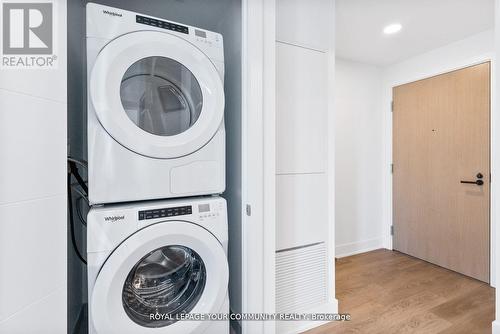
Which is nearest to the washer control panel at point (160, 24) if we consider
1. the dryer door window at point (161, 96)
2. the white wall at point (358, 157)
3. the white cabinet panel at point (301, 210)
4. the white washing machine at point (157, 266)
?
the dryer door window at point (161, 96)

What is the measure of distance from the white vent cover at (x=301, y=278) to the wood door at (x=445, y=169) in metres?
1.70

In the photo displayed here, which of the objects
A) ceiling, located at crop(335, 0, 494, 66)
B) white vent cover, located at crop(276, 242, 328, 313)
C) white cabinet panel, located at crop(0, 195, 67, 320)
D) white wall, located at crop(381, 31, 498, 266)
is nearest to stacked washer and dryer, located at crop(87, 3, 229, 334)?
white cabinet panel, located at crop(0, 195, 67, 320)

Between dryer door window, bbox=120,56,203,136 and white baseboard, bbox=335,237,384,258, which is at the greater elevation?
dryer door window, bbox=120,56,203,136

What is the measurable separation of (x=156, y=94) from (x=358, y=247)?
9.09 feet

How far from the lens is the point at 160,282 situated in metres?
1.20

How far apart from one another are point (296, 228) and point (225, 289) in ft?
1.87

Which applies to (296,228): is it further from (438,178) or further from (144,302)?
(438,178)

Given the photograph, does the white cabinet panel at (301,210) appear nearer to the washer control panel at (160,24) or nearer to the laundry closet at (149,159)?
the laundry closet at (149,159)

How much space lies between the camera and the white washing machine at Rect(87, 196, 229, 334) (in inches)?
38.2

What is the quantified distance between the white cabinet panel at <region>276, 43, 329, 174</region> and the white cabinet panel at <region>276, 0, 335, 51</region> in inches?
2.4

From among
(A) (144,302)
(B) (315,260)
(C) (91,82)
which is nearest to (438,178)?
(B) (315,260)

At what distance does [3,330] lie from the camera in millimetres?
718

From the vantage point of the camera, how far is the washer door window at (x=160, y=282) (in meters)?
0.97

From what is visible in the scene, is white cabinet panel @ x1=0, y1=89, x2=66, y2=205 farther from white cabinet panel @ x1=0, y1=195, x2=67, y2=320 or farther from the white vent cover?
the white vent cover
